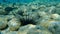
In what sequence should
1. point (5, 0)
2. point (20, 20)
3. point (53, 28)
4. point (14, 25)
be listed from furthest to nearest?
point (5, 0)
point (20, 20)
point (14, 25)
point (53, 28)

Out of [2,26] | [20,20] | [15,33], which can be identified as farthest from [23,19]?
[15,33]

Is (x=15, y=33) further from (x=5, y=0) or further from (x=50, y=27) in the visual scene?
(x=5, y=0)

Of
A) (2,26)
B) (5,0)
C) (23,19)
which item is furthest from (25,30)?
(5,0)

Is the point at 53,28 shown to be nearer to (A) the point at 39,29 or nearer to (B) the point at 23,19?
(A) the point at 39,29

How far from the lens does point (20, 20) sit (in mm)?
3352

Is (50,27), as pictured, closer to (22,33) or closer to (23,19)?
(22,33)

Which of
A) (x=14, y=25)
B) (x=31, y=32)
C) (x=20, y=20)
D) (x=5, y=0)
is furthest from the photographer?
(x=5, y=0)

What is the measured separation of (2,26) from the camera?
3.38 meters

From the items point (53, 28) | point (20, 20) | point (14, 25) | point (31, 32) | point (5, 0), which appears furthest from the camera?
point (5, 0)

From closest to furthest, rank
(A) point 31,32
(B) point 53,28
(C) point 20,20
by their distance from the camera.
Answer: (A) point 31,32 → (B) point 53,28 → (C) point 20,20

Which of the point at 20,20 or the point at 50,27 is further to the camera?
the point at 20,20

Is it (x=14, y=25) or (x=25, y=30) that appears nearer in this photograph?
(x=25, y=30)

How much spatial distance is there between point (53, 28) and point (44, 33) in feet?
0.83

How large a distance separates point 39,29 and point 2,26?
4.21 feet
